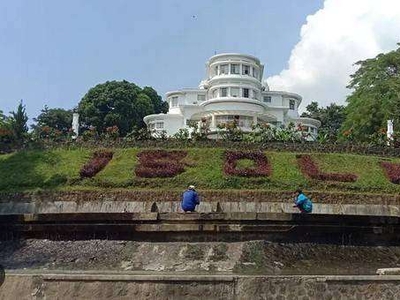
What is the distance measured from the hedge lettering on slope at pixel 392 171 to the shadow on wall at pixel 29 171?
15.9m

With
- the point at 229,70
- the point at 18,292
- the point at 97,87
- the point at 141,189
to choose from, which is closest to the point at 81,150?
the point at 141,189

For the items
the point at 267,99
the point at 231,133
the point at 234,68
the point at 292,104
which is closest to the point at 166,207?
the point at 231,133

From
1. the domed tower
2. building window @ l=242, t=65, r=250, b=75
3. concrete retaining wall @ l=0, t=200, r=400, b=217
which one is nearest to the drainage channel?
concrete retaining wall @ l=0, t=200, r=400, b=217

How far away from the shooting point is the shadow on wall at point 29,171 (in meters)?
24.5

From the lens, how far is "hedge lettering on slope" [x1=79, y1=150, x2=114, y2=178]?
2502 centimetres

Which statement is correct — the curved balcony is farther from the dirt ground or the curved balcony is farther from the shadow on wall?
the dirt ground

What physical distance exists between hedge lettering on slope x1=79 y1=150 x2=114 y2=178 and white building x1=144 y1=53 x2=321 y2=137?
86.3ft

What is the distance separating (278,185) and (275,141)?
17.0 ft

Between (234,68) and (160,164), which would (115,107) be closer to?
(234,68)

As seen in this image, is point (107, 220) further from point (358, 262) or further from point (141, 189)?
point (141, 189)

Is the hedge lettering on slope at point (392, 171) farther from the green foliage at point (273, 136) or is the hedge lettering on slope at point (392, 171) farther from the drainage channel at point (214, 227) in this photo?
the drainage channel at point (214, 227)

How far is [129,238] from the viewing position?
1332cm

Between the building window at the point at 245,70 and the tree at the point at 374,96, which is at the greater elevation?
the building window at the point at 245,70

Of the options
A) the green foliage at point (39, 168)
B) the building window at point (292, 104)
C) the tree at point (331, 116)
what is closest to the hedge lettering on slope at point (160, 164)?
the green foliage at point (39, 168)
